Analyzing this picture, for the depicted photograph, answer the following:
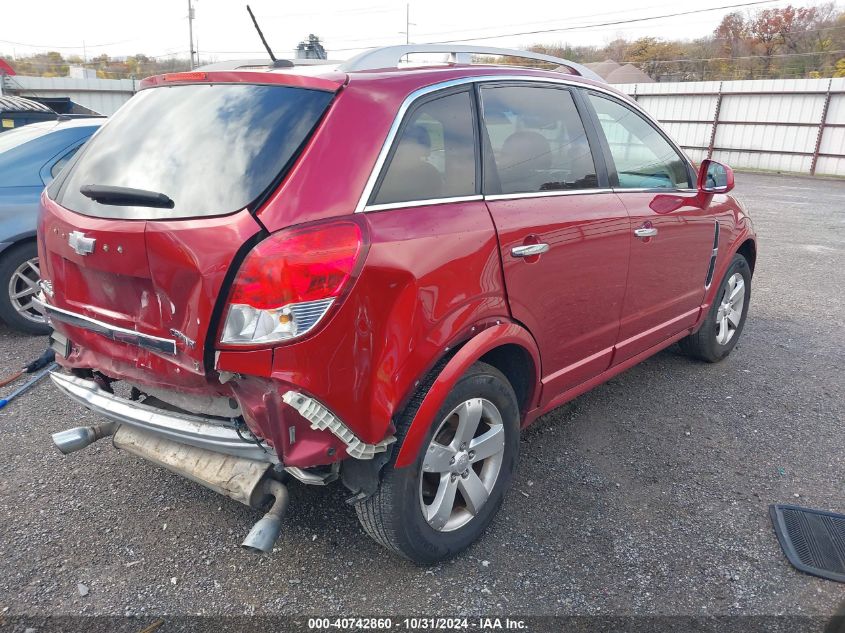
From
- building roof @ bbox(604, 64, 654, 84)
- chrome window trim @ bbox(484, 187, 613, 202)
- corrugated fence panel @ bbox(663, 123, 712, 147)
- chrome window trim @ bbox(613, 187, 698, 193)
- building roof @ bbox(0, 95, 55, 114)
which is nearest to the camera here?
chrome window trim @ bbox(484, 187, 613, 202)

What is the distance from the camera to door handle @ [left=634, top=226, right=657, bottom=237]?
3342mm

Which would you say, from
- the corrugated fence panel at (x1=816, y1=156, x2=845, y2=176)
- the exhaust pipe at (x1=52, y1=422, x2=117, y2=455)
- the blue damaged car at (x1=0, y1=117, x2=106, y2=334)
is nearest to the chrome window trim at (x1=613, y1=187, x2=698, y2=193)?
the exhaust pipe at (x1=52, y1=422, x2=117, y2=455)

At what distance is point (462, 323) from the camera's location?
7.92ft

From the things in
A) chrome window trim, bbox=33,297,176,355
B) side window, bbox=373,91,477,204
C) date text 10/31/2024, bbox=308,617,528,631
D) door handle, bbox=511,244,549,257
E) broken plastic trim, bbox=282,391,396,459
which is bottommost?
date text 10/31/2024, bbox=308,617,528,631

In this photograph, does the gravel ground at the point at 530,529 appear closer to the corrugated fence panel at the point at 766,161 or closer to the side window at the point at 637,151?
the side window at the point at 637,151

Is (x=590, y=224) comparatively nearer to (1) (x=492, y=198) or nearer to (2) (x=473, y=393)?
(1) (x=492, y=198)

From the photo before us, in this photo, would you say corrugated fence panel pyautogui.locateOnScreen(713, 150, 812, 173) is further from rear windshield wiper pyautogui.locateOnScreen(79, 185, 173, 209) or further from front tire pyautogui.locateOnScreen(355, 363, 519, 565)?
rear windshield wiper pyautogui.locateOnScreen(79, 185, 173, 209)

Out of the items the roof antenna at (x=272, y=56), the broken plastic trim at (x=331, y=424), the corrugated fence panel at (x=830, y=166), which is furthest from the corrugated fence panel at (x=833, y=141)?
the broken plastic trim at (x=331, y=424)

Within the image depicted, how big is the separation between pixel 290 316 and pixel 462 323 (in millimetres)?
685

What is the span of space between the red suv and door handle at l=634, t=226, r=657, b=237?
0.97ft

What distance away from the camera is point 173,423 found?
2.35m

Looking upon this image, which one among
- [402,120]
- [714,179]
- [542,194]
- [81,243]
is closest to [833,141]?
[714,179]

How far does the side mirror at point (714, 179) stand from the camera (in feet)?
12.8

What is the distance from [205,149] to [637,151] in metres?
2.44
